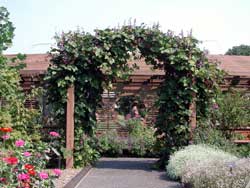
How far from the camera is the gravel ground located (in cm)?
796

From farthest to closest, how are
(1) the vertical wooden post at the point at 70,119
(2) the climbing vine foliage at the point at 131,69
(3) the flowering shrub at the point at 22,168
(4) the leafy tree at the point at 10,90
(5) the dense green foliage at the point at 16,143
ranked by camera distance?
(1) the vertical wooden post at the point at 70,119
(2) the climbing vine foliage at the point at 131,69
(4) the leafy tree at the point at 10,90
(5) the dense green foliage at the point at 16,143
(3) the flowering shrub at the point at 22,168

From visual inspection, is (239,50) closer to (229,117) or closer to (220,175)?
(229,117)

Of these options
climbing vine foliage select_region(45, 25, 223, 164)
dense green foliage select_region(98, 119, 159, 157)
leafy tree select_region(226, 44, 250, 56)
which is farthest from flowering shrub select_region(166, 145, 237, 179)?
leafy tree select_region(226, 44, 250, 56)

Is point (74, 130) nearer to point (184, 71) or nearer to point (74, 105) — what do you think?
point (74, 105)

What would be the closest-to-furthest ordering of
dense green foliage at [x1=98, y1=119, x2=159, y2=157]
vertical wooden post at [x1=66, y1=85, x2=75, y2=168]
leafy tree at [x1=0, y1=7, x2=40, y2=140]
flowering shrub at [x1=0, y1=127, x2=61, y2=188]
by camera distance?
flowering shrub at [x1=0, y1=127, x2=61, y2=188] → leafy tree at [x1=0, y1=7, x2=40, y2=140] → vertical wooden post at [x1=66, y1=85, x2=75, y2=168] → dense green foliage at [x1=98, y1=119, x2=159, y2=157]

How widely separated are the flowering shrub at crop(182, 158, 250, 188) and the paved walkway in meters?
0.75

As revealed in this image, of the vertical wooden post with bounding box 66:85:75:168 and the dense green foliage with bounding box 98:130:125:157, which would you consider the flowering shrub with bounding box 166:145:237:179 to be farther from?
the dense green foliage with bounding box 98:130:125:157

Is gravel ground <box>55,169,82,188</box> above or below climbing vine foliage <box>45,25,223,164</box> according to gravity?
below

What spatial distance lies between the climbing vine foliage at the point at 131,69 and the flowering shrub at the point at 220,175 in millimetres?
3075

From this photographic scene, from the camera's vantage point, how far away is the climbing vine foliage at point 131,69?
10219 mm

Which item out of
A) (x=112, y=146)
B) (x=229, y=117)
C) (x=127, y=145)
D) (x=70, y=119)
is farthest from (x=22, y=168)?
(x=127, y=145)

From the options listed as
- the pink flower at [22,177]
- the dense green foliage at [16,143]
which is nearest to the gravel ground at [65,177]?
the dense green foliage at [16,143]

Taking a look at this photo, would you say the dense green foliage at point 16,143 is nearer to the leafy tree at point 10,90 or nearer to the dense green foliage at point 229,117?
the leafy tree at point 10,90

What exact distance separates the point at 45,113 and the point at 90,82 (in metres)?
2.16
